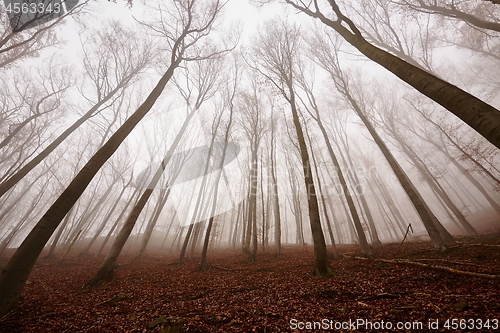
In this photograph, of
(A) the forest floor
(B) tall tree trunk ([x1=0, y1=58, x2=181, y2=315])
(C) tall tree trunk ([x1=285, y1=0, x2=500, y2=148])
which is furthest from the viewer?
(B) tall tree trunk ([x1=0, y1=58, x2=181, y2=315])

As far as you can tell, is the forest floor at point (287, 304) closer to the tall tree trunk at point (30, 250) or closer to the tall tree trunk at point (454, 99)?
the tall tree trunk at point (30, 250)

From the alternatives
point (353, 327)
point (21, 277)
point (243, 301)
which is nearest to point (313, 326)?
point (353, 327)

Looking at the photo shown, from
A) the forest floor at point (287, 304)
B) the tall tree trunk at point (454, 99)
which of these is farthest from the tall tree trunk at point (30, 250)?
the tall tree trunk at point (454, 99)

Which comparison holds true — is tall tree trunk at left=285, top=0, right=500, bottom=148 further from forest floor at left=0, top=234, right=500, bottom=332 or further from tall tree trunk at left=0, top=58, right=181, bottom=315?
tall tree trunk at left=0, top=58, right=181, bottom=315

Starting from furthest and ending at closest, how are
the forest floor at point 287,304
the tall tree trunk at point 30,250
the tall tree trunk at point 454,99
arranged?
the tall tree trunk at point 30,250 → the forest floor at point 287,304 → the tall tree trunk at point 454,99

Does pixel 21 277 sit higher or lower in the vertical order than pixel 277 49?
lower

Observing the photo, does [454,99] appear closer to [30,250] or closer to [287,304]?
[287,304]

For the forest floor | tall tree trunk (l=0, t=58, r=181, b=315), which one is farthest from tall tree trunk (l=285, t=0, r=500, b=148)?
tall tree trunk (l=0, t=58, r=181, b=315)

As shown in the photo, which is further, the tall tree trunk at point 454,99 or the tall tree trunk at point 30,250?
the tall tree trunk at point 30,250

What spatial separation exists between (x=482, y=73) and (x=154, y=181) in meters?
33.7

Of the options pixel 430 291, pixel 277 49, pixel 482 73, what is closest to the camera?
pixel 430 291

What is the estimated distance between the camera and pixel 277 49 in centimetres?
1085

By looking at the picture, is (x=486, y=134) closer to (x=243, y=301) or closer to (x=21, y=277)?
(x=243, y=301)

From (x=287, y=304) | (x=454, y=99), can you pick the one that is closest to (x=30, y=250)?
(x=287, y=304)
